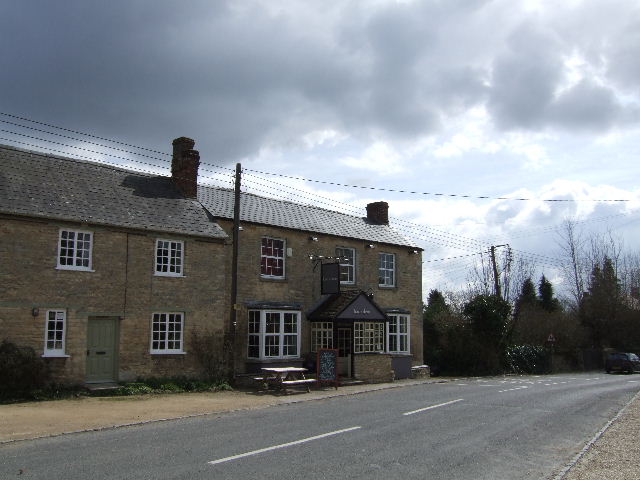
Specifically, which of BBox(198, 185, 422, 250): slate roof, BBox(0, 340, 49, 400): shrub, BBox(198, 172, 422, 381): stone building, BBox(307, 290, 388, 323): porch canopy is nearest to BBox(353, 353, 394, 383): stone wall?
BBox(198, 172, 422, 381): stone building

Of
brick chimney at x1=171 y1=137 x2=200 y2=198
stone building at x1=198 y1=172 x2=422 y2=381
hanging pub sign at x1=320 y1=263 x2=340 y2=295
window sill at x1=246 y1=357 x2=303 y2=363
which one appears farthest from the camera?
hanging pub sign at x1=320 y1=263 x2=340 y2=295

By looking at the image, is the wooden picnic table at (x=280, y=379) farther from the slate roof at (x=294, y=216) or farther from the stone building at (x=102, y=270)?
the slate roof at (x=294, y=216)

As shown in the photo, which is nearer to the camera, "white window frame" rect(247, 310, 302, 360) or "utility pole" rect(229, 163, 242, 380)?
"utility pole" rect(229, 163, 242, 380)

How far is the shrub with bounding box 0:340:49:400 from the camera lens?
52.9 ft

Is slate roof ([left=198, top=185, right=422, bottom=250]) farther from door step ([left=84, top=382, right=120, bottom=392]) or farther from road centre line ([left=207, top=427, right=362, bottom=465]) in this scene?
road centre line ([left=207, top=427, right=362, bottom=465])

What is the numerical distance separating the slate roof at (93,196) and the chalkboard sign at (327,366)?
5774 millimetres

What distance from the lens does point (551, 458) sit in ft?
31.6

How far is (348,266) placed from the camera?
27.8 metres

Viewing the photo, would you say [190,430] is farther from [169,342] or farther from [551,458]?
[169,342]

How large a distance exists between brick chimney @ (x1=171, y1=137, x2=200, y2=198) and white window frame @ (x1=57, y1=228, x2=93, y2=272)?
5696 mm

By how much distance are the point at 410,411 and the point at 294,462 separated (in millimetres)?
6596

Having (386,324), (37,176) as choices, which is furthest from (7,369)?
(386,324)

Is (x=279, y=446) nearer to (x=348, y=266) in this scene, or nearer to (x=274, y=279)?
(x=274, y=279)

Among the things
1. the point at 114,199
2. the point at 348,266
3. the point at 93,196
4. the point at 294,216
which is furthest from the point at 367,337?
the point at 93,196
